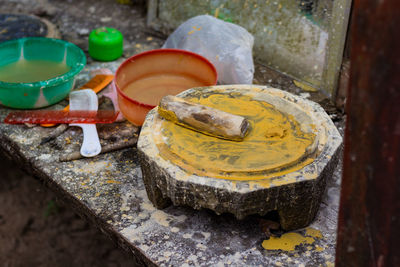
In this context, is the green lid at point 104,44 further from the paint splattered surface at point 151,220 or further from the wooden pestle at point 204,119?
the wooden pestle at point 204,119

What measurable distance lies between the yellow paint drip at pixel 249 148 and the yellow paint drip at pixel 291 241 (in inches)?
13.1

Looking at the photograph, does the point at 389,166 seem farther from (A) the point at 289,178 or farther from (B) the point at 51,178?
(B) the point at 51,178

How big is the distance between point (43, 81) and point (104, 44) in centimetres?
72

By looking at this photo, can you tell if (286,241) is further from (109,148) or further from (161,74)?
(161,74)

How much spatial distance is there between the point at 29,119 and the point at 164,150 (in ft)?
3.41

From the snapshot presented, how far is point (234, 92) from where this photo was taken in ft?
7.31

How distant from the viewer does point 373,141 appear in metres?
1.03

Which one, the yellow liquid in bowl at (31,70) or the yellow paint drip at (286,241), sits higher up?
the yellow liquid in bowl at (31,70)

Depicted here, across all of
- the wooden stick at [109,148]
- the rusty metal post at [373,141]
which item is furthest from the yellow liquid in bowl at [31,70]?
the rusty metal post at [373,141]

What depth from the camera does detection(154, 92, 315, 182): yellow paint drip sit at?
1764 millimetres

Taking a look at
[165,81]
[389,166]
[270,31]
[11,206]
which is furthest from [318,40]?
[11,206]

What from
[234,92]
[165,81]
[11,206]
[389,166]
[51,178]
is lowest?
[11,206]

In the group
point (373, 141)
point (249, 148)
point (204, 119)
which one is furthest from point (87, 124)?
point (373, 141)

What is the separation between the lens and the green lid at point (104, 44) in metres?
3.13
